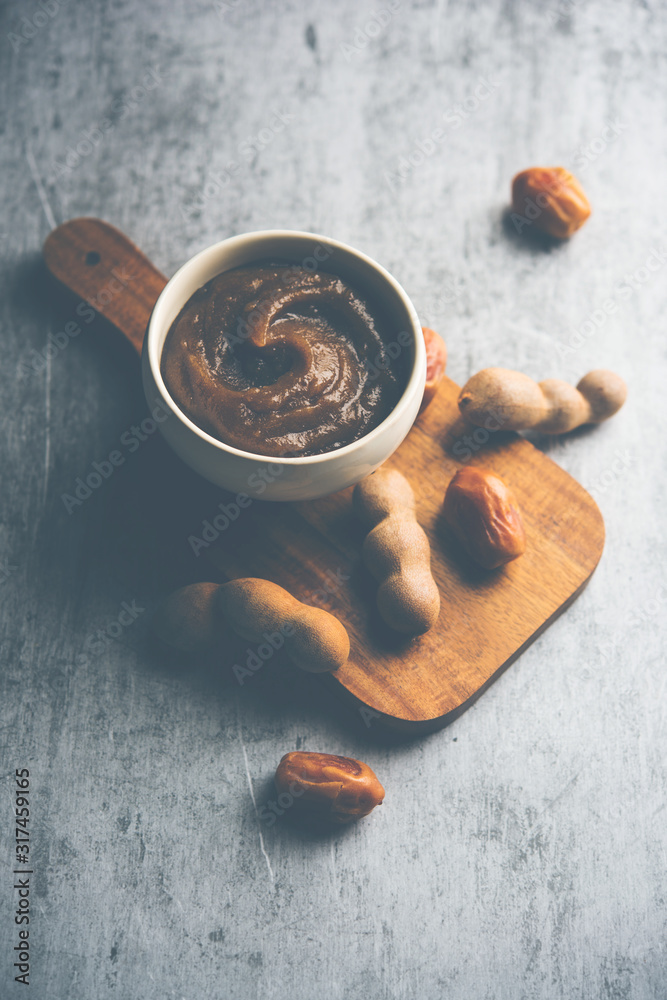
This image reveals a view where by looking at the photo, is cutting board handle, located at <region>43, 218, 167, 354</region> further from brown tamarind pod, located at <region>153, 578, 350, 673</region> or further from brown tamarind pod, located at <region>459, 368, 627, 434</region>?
brown tamarind pod, located at <region>459, 368, 627, 434</region>

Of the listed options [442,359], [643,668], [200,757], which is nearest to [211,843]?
[200,757]

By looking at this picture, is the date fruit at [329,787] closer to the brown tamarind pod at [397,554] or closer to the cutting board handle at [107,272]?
the brown tamarind pod at [397,554]

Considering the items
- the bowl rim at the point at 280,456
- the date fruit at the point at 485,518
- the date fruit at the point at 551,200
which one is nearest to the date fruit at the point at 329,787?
the date fruit at the point at 485,518

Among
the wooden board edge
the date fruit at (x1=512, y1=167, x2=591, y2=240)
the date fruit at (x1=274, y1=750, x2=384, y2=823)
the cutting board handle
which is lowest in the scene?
the date fruit at (x1=274, y1=750, x2=384, y2=823)

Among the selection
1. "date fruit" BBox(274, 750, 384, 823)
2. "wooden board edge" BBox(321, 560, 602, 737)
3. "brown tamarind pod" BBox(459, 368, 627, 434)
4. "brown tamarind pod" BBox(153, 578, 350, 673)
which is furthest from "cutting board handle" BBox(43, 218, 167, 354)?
"date fruit" BBox(274, 750, 384, 823)

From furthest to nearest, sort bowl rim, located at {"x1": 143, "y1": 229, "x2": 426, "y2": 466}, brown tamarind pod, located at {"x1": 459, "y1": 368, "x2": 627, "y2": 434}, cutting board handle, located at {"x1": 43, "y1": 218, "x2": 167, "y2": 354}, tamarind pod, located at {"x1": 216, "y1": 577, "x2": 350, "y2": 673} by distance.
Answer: cutting board handle, located at {"x1": 43, "y1": 218, "x2": 167, "y2": 354}
brown tamarind pod, located at {"x1": 459, "y1": 368, "x2": 627, "y2": 434}
tamarind pod, located at {"x1": 216, "y1": 577, "x2": 350, "y2": 673}
bowl rim, located at {"x1": 143, "y1": 229, "x2": 426, "y2": 466}

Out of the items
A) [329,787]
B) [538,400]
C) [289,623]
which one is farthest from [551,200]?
[329,787]

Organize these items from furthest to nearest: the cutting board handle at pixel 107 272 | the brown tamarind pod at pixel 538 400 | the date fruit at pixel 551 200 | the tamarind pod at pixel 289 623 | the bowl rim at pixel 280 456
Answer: the date fruit at pixel 551 200 → the cutting board handle at pixel 107 272 → the brown tamarind pod at pixel 538 400 → the tamarind pod at pixel 289 623 → the bowl rim at pixel 280 456

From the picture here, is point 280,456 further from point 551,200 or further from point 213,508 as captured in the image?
point 551,200
